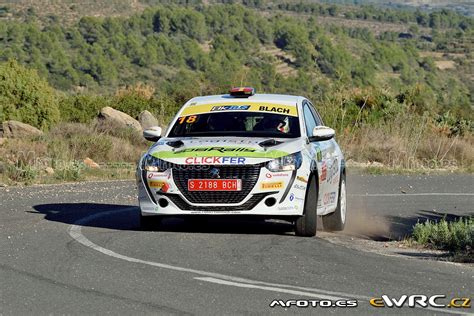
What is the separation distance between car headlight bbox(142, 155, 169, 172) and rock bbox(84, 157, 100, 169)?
13.3 meters

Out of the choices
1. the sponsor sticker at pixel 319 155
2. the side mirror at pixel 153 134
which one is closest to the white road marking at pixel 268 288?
the sponsor sticker at pixel 319 155

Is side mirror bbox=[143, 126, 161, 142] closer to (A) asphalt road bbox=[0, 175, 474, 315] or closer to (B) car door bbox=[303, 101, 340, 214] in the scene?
(A) asphalt road bbox=[0, 175, 474, 315]

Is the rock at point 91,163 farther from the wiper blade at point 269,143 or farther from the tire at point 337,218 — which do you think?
the wiper blade at point 269,143

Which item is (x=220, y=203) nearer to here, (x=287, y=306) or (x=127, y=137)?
(x=287, y=306)

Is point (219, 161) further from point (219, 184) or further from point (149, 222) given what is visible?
point (149, 222)

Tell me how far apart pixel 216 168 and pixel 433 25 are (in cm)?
16974

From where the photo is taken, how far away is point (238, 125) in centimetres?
1365

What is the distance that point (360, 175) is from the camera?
26.1m

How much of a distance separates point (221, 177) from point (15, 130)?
23.2 metres

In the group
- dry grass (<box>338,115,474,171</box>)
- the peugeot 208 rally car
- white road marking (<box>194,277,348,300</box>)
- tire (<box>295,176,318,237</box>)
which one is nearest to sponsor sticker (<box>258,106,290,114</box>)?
the peugeot 208 rally car

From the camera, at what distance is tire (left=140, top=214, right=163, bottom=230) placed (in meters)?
12.9

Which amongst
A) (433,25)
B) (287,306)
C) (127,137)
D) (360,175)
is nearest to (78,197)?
(360,175)

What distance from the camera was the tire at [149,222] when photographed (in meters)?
12.9

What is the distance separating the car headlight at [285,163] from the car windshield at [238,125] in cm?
86
